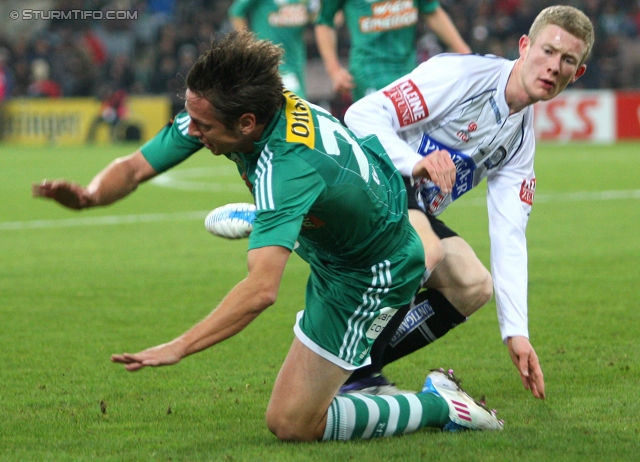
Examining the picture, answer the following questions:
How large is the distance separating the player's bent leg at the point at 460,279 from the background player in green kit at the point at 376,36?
13.9 feet

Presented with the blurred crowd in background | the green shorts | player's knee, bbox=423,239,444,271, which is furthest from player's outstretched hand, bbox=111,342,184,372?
the blurred crowd in background

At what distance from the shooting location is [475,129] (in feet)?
15.7

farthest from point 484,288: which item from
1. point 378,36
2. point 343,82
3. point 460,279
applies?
point 378,36

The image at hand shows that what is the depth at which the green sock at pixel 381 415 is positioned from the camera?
13.2 feet

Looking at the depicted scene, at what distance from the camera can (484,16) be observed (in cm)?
2562

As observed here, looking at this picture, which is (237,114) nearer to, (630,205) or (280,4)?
(280,4)

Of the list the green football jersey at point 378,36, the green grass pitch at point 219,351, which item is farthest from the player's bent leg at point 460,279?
the green football jersey at point 378,36

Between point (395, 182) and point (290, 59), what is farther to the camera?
point (290, 59)

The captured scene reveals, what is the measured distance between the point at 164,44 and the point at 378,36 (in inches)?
698

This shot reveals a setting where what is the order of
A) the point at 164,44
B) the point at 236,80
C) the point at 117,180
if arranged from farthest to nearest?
the point at 164,44, the point at 117,180, the point at 236,80

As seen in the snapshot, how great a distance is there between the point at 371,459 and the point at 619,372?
1.76 m

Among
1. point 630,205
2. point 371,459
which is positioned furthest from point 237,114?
point 630,205

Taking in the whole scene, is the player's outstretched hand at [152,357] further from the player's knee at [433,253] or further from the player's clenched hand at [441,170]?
the player's knee at [433,253]

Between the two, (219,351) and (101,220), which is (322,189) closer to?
(219,351)
